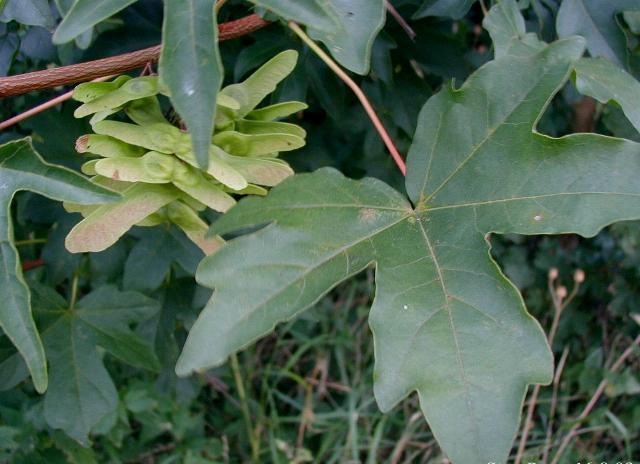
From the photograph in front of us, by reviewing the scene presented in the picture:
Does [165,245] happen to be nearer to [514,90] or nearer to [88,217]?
[88,217]

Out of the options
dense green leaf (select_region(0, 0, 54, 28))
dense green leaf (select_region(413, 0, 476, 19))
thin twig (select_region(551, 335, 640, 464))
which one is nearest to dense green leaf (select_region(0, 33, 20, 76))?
dense green leaf (select_region(0, 0, 54, 28))

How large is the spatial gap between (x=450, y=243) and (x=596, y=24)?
388mm

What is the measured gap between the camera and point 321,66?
1.14 metres

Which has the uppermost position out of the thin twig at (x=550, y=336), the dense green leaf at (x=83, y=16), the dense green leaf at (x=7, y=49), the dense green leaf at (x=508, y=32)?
the dense green leaf at (x=83, y=16)

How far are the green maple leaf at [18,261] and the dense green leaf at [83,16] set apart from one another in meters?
0.13

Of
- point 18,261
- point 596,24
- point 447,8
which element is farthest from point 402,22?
point 18,261

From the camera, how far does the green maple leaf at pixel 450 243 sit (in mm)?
665

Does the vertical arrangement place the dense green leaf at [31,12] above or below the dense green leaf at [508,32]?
above

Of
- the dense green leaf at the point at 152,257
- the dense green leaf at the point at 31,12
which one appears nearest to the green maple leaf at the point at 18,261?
the dense green leaf at the point at 31,12

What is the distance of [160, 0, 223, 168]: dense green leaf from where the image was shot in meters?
0.59

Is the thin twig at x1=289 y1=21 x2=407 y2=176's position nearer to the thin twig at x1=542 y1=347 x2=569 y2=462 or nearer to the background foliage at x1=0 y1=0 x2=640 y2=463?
the background foliage at x1=0 y1=0 x2=640 y2=463

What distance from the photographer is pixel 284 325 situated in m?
2.22

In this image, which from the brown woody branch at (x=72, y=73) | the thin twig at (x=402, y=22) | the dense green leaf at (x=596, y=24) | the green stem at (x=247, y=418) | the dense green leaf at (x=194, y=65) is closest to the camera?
the dense green leaf at (x=194, y=65)

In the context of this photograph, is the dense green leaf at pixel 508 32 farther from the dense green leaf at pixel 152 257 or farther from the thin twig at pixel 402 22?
the dense green leaf at pixel 152 257
